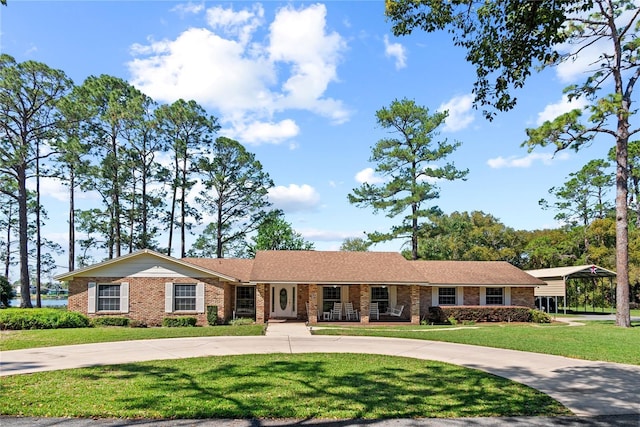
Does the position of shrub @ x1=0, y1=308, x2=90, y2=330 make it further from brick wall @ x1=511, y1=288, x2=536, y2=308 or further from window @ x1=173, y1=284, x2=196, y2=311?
brick wall @ x1=511, y1=288, x2=536, y2=308

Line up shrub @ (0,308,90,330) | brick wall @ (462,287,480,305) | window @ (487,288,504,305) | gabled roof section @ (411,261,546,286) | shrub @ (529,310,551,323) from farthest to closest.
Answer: window @ (487,288,504,305)
brick wall @ (462,287,480,305)
gabled roof section @ (411,261,546,286)
shrub @ (529,310,551,323)
shrub @ (0,308,90,330)

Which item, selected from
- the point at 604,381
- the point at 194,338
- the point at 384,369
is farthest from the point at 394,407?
the point at 194,338

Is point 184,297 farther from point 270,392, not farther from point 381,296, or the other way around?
point 270,392

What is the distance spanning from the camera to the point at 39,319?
62.4 feet

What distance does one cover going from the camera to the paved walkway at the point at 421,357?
8102 millimetres

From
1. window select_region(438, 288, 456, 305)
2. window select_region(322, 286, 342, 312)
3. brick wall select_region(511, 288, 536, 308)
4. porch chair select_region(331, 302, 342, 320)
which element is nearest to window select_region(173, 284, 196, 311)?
window select_region(322, 286, 342, 312)

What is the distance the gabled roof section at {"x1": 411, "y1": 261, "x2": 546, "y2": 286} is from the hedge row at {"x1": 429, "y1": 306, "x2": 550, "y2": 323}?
1.31 metres

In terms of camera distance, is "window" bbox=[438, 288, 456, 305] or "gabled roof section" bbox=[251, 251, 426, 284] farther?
"window" bbox=[438, 288, 456, 305]

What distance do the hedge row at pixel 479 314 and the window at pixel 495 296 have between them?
0.79 m

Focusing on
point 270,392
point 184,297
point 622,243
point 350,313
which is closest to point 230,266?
point 184,297

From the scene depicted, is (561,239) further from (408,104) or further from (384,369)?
(384,369)

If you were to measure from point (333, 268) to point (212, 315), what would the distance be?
6.81 meters

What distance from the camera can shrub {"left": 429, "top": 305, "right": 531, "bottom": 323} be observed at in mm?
24703

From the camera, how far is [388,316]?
82.4 feet
